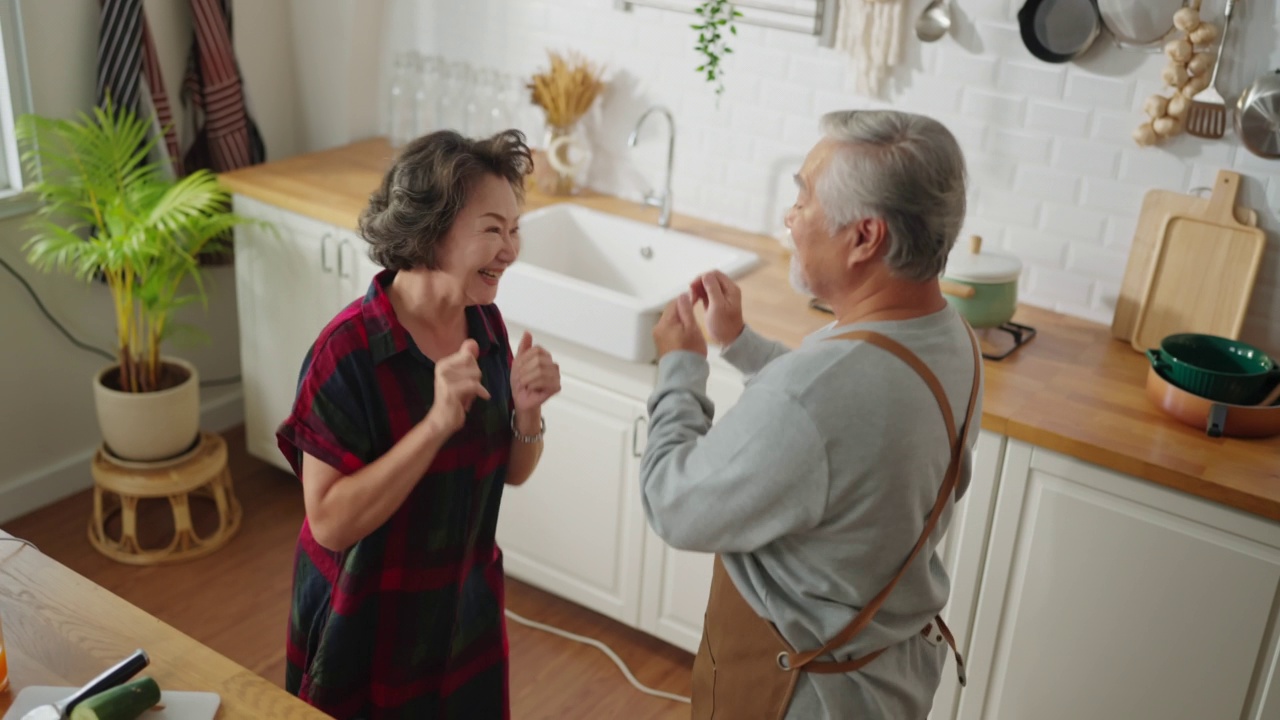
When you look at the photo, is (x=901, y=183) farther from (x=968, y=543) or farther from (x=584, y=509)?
(x=584, y=509)

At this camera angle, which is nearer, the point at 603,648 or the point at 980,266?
the point at 980,266

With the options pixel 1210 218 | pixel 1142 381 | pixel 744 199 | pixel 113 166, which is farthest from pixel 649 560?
pixel 113 166

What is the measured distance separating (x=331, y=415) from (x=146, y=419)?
193 cm

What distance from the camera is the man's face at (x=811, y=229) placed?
5.42ft

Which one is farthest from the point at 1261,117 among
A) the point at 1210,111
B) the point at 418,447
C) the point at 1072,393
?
the point at 418,447

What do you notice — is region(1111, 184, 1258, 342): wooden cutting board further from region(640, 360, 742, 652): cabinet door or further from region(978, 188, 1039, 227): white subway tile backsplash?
region(640, 360, 742, 652): cabinet door

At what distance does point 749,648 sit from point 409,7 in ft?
9.16

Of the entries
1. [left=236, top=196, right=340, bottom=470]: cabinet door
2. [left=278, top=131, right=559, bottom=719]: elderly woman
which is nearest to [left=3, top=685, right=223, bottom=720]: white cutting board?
[left=278, top=131, right=559, bottom=719]: elderly woman

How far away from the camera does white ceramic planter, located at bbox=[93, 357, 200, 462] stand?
347cm

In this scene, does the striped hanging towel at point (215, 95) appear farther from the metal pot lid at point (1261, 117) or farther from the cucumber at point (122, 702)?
the metal pot lid at point (1261, 117)

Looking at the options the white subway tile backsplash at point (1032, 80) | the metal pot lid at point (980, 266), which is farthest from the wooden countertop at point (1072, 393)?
the white subway tile backsplash at point (1032, 80)

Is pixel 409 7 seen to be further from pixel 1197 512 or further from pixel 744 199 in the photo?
pixel 1197 512

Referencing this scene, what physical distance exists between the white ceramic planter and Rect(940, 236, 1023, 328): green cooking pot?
214cm

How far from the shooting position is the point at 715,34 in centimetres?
322
